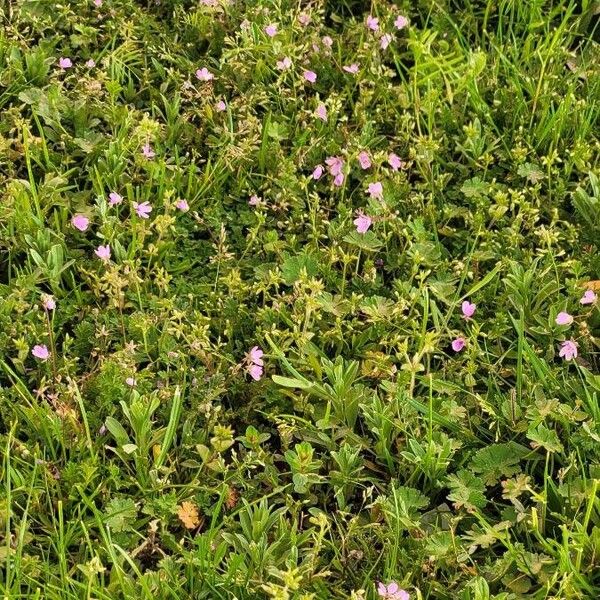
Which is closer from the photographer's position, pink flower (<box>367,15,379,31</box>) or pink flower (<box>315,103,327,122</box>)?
pink flower (<box>315,103,327,122</box>)

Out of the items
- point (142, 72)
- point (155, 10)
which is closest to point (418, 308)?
point (142, 72)

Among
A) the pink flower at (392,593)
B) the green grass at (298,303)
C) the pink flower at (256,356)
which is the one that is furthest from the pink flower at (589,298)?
the pink flower at (392,593)

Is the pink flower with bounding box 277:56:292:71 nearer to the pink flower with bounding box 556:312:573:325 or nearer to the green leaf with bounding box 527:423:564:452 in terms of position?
the pink flower with bounding box 556:312:573:325

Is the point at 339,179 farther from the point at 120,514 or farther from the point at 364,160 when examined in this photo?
the point at 120,514

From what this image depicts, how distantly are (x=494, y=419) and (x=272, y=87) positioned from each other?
4.91ft

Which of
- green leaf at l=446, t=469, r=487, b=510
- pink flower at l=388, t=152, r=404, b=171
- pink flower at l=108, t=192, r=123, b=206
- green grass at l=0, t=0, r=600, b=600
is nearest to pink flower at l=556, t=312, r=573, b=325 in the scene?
green grass at l=0, t=0, r=600, b=600

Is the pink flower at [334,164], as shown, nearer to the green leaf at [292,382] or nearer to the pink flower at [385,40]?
the pink flower at [385,40]

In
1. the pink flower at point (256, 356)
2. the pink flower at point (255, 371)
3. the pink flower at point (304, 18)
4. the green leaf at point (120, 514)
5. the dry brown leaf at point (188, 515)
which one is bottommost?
the green leaf at point (120, 514)

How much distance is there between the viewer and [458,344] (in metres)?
2.87

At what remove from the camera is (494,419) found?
2713mm

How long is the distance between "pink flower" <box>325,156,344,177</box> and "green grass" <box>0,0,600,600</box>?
60 mm

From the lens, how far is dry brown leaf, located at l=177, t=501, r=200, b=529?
8.18ft

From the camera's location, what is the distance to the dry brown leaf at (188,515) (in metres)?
2.49

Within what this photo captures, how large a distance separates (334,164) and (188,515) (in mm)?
1331
